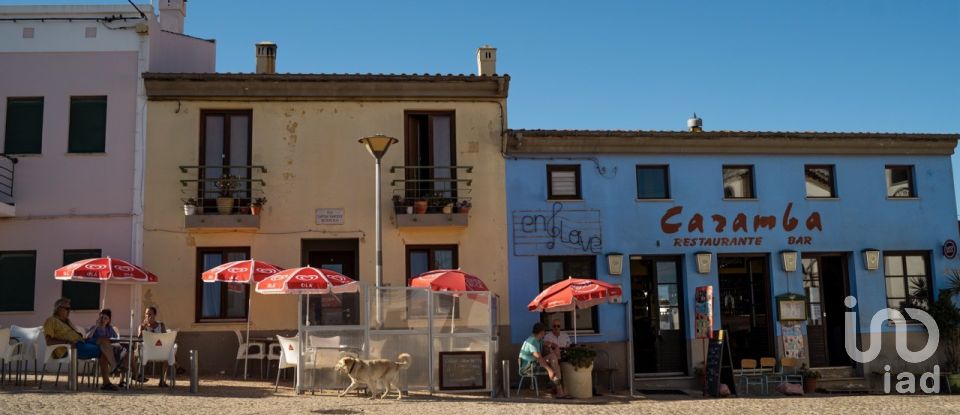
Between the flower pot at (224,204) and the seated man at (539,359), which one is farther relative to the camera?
the flower pot at (224,204)

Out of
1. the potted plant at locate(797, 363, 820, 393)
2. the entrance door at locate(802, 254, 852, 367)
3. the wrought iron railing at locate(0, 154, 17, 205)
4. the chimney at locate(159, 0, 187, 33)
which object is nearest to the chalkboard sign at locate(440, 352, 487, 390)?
the potted plant at locate(797, 363, 820, 393)

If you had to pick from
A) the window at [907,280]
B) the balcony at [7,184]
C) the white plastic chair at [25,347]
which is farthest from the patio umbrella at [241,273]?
the window at [907,280]

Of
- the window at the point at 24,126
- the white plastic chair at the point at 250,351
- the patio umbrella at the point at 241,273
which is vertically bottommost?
the white plastic chair at the point at 250,351

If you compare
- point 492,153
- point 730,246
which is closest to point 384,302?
point 492,153

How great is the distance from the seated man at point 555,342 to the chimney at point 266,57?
8052mm

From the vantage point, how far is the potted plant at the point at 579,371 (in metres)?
14.7

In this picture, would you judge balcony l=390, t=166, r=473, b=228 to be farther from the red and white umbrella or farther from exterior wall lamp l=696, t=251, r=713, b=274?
exterior wall lamp l=696, t=251, r=713, b=274

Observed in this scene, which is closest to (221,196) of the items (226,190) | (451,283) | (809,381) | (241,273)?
(226,190)

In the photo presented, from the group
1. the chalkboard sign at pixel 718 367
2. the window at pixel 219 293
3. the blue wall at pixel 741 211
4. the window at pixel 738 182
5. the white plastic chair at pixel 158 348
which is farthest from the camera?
the window at pixel 738 182

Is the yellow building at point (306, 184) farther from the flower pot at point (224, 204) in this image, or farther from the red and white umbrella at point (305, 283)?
the red and white umbrella at point (305, 283)

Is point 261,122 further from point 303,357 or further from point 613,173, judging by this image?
point 613,173

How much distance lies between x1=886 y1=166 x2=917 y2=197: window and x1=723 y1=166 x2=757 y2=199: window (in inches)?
125

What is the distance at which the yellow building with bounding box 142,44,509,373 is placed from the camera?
16.8 m

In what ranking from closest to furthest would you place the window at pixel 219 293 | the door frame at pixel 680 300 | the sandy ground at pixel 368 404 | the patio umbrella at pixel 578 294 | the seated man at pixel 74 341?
the sandy ground at pixel 368 404 < the seated man at pixel 74 341 < the patio umbrella at pixel 578 294 < the window at pixel 219 293 < the door frame at pixel 680 300
